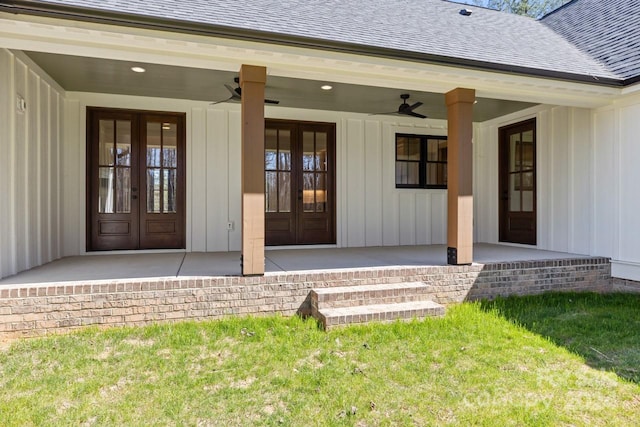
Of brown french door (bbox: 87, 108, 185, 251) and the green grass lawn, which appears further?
brown french door (bbox: 87, 108, 185, 251)

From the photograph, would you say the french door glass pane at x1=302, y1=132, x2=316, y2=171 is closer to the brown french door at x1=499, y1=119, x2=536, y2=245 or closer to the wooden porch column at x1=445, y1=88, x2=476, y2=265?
the wooden porch column at x1=445, y1=88, x2=476, y2=265

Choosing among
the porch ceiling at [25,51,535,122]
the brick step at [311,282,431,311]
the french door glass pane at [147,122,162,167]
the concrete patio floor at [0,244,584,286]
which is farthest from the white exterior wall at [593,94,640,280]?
the french door glass pane at [147,122,162,167]

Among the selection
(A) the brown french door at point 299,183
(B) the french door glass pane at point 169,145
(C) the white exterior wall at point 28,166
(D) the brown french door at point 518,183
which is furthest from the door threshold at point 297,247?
(D) the brown french door at point 518,183

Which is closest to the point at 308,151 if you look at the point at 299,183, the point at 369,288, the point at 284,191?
the point at 299,183

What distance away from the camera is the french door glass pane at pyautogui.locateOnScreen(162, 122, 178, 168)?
6.39 metres

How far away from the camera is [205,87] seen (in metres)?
5.61

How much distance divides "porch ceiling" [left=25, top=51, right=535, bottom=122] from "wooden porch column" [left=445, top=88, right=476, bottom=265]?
3.69ft

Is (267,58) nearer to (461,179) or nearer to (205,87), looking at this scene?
(205,87)

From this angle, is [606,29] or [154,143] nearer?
[154,143]

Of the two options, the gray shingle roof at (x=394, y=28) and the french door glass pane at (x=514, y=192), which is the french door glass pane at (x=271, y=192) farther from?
the french door glass pane at (x=514, y=192)

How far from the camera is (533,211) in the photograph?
6.79m

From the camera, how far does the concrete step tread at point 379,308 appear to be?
3.80 m

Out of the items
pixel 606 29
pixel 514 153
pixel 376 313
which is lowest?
pixel 376 313

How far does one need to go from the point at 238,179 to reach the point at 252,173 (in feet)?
8.75
